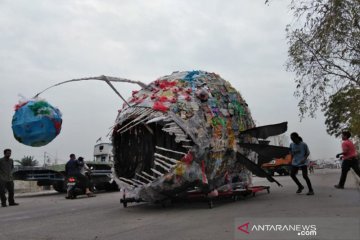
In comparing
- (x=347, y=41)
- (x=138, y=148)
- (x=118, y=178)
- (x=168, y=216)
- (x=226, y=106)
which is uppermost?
(x=347, y=41)

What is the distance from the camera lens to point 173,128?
24.1 feet

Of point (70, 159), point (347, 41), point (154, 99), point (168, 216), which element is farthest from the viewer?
point (70, 159)

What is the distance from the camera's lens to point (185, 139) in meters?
7.28

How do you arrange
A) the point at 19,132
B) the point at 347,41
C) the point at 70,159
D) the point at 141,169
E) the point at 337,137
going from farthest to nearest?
the point at 337,137 → the point at 70,159 → the point at 347,41 → the point at 141,169 → the point at 19,132

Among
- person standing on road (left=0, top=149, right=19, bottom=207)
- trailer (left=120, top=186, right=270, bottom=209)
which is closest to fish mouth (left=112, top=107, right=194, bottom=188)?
trailer (left=120, top=186, right=270, bottom=209)

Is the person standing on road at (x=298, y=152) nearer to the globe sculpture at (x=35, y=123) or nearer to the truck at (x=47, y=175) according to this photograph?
the globe sculpture at (x=35, y=123)

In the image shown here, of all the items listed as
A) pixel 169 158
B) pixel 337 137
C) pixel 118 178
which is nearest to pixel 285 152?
pixel 169 158

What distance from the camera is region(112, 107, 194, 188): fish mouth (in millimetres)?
7379

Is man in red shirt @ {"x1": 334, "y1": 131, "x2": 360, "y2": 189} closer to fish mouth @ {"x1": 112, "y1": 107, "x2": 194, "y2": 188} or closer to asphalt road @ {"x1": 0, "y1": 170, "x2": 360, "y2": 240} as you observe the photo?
asphalt road @ {"x1": 0, "y1": 170, "x2": 360, "y2": 240}

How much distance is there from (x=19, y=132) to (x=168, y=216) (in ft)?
9.53

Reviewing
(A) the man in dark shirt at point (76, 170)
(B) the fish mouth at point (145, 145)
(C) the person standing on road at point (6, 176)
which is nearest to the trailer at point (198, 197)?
(B) the fish mouth at point (145, 145)

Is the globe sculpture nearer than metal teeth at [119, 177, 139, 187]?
Yes

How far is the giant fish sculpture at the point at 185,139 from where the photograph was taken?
734 centimetres

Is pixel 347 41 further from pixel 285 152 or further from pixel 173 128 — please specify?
pixel 173 128
